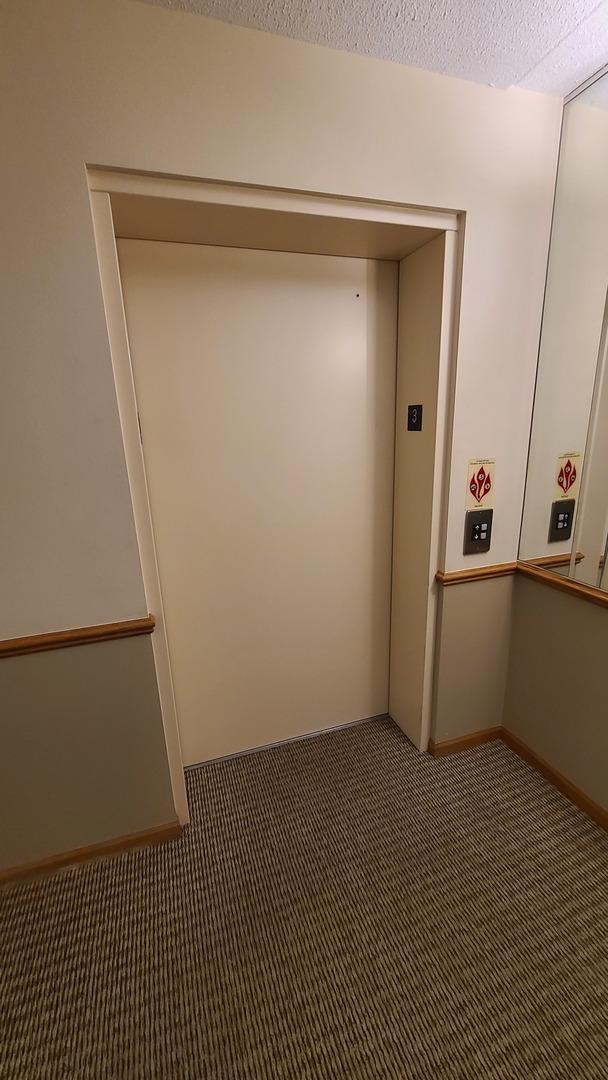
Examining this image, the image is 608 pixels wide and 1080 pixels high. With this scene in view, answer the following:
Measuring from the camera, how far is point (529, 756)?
192 cm

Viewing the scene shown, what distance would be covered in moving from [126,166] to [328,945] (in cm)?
225

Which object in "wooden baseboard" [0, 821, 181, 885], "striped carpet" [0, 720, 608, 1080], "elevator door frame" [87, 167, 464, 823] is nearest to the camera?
"striped carpet" [0, 720, 608, 1080]

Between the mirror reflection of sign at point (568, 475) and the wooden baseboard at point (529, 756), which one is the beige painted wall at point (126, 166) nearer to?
the mirror reflection of sign at point (568, 475)

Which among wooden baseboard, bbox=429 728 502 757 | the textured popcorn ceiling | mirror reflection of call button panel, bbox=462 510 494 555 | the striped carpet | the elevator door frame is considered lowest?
the striped carpet

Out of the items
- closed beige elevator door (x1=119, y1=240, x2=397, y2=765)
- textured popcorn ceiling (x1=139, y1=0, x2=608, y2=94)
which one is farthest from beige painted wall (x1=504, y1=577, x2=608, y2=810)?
textured popcorn ceiling (x1=139, y1=0, x2=608, y2=94)

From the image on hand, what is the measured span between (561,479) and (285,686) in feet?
4.95

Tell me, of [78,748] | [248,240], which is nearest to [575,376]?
[248,240]

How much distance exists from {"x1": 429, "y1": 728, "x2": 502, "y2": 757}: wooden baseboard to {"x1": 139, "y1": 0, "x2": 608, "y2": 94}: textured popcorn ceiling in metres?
2.47

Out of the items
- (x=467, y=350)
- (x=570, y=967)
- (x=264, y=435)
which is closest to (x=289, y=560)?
(x=264, y=435)

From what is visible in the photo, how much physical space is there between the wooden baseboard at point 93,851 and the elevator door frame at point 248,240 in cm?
8

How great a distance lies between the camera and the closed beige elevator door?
152 centimetres

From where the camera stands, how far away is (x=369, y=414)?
180 cm

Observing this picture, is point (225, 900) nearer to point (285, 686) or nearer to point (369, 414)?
point (285, 686)

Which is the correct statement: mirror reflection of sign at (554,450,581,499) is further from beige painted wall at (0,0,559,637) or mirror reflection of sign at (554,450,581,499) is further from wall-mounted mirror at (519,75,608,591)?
beige painted wall at (0,0,559,637)
